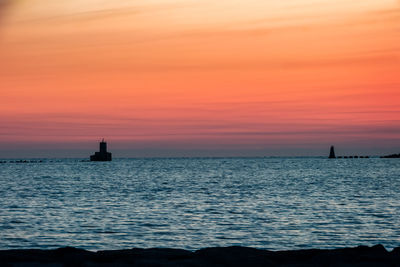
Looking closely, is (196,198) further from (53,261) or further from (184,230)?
(53,261)

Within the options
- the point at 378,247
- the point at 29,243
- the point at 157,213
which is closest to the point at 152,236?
the point at 29,243

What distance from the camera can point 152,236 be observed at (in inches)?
1019

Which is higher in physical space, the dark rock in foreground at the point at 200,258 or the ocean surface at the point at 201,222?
the dark rock in foreground at the point at 200,258

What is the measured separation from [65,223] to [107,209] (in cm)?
878

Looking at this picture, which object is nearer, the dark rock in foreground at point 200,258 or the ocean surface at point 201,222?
the dark rock in foreground at point 200,258

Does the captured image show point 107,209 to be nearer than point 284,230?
No

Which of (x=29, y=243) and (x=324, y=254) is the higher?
(x=324, y=254)

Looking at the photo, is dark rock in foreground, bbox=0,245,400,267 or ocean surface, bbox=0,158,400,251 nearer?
dark rock in foreground, bbox=0,245,400,267

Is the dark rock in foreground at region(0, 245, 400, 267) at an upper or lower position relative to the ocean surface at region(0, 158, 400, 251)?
upper

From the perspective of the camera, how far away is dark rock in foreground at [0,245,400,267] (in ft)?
36.9

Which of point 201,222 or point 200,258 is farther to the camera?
point 201,222

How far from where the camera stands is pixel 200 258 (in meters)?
11.7

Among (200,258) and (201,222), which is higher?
(200,258)

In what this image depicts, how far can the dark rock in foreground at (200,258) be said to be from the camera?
11242mm
